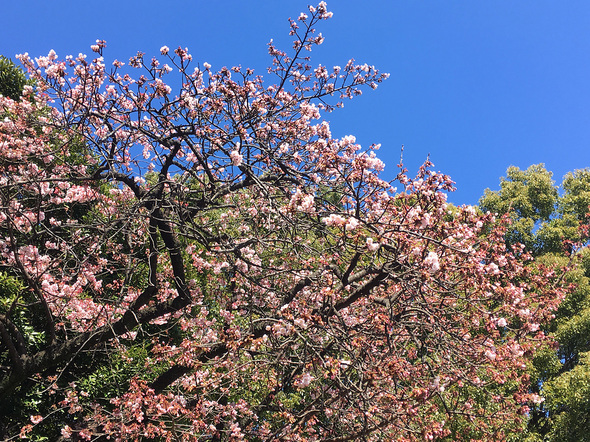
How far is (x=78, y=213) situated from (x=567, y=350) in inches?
562

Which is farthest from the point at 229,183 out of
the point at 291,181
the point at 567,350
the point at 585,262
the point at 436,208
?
the point at 585,262

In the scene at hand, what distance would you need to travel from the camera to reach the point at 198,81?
629cm

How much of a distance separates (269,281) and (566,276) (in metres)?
11.0

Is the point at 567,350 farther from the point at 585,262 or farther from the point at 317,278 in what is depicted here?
the point at 317,278

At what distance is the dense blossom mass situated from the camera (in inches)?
181

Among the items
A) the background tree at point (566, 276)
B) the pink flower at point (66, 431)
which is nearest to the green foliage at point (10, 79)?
the pink flower at point (66, 431)

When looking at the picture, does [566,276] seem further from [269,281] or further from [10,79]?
[10,79]

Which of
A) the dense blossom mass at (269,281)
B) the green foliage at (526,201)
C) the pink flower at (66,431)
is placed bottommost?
the pink flower at (66,431)

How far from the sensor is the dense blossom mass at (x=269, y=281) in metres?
4.59

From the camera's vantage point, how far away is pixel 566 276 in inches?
548

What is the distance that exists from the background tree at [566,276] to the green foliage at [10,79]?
1214 centimetres

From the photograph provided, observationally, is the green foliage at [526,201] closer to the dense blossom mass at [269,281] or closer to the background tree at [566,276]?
the background tree at [566,276]

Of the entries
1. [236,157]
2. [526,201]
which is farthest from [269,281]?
[526,201]

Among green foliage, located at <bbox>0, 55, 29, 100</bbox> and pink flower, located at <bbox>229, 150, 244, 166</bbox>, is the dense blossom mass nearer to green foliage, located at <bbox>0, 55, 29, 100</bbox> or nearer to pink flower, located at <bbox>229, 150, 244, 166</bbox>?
pink flower, located at <bbox>229, 150, 244, 166</bbox>
